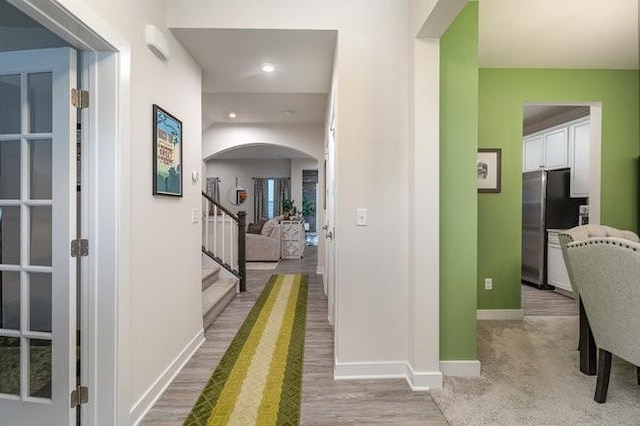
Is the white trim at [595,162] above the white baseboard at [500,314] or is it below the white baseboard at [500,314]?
above

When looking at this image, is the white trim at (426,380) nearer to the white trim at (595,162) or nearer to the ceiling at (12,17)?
the white trim at (595,162)

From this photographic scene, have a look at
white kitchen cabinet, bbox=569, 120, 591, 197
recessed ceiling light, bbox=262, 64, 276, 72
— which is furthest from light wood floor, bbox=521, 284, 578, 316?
recessed ceiling light, bbox=262, 64, 276, 72

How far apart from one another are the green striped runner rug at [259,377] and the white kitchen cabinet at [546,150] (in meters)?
4.13

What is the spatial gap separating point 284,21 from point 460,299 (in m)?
2.32

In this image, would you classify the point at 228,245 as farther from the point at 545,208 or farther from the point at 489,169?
Answer: the point at 545,208

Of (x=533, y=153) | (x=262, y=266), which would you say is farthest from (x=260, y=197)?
(x=533, y=153)

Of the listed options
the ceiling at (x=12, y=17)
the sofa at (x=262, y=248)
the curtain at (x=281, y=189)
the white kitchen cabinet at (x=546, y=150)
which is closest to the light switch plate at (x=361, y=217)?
the ceiling at (x=12, y=17)

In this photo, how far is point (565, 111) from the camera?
4.66 meters

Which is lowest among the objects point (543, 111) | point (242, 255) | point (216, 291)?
point (216, 291)

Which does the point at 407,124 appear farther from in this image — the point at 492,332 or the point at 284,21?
the point at 492,332

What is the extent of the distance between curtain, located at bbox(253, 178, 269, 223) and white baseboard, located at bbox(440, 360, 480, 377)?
9260 mm

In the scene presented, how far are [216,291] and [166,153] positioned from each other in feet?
7.07

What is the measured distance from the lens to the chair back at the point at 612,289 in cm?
170

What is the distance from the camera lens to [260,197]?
11.0 meters
